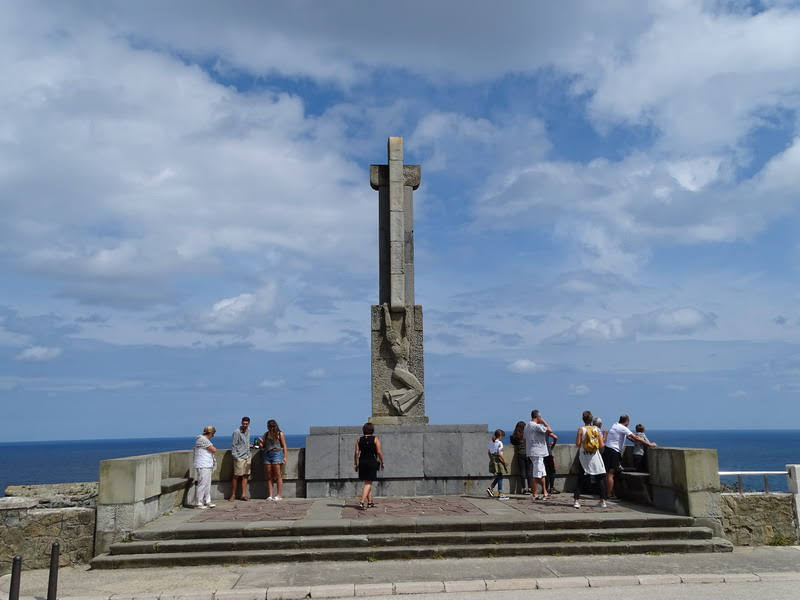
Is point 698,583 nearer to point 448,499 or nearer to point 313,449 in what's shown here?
point 448,499

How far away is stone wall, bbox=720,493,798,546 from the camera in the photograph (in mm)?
10570

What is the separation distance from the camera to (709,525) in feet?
33.9

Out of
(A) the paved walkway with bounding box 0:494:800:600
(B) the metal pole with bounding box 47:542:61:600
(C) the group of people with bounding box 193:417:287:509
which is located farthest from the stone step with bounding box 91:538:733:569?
(C) the group of people with bounding box 193:417:287:509

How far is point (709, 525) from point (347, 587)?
224 inches

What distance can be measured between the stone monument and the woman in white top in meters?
1.96

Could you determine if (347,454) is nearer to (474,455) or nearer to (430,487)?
(430,487)

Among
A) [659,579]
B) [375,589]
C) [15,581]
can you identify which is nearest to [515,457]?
[659,579]

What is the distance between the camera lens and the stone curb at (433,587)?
772 cm

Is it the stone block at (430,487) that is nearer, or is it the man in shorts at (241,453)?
the man in shorts at (241,453)

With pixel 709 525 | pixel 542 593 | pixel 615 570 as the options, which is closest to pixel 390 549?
pixel 542 593

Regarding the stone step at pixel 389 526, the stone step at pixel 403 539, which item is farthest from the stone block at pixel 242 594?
the stone step at pixel 389 526

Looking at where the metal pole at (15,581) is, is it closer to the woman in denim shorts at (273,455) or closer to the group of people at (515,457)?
the group of people at (515,457)

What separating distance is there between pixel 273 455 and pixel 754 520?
8.12 m

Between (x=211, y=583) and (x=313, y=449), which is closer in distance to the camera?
(x=211, y=583)
